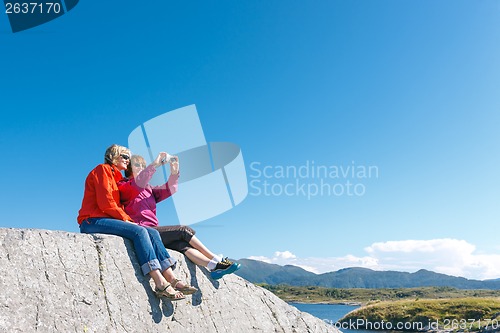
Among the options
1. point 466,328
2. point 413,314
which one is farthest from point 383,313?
point 466,328

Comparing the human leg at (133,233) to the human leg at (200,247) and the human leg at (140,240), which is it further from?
the human leg at (200,247)

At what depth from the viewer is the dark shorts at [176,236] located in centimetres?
889

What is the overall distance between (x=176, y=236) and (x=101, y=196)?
1843 mm

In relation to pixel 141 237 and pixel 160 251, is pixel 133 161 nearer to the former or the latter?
pixel 141 237

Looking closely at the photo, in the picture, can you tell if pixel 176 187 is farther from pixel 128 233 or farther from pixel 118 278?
pixel 118 278

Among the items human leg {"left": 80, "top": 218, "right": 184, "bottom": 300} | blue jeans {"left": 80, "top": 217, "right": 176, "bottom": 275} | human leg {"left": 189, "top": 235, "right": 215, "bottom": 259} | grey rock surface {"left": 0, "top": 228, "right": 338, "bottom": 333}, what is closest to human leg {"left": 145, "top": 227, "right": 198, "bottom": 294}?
blue jeans {"left": 80, "top": 217, "right": 176, "bottom": 275}

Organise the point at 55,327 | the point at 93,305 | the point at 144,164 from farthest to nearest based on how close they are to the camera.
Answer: the point at 144,164 → the point at 93,305 → the point at 55,327

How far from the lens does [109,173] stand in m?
8.23

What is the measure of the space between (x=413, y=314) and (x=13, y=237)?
83881mm

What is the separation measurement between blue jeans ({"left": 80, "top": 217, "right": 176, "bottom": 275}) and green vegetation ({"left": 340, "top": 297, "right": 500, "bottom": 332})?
69.6 m

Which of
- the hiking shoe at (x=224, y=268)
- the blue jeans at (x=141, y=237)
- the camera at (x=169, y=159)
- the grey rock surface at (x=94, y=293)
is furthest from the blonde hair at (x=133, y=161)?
the hiking shoe at (x=224, y=268)

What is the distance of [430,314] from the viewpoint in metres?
76.2

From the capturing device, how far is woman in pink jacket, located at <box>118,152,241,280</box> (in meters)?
8.71

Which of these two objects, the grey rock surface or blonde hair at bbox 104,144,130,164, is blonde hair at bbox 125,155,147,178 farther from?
the grey rock surface
